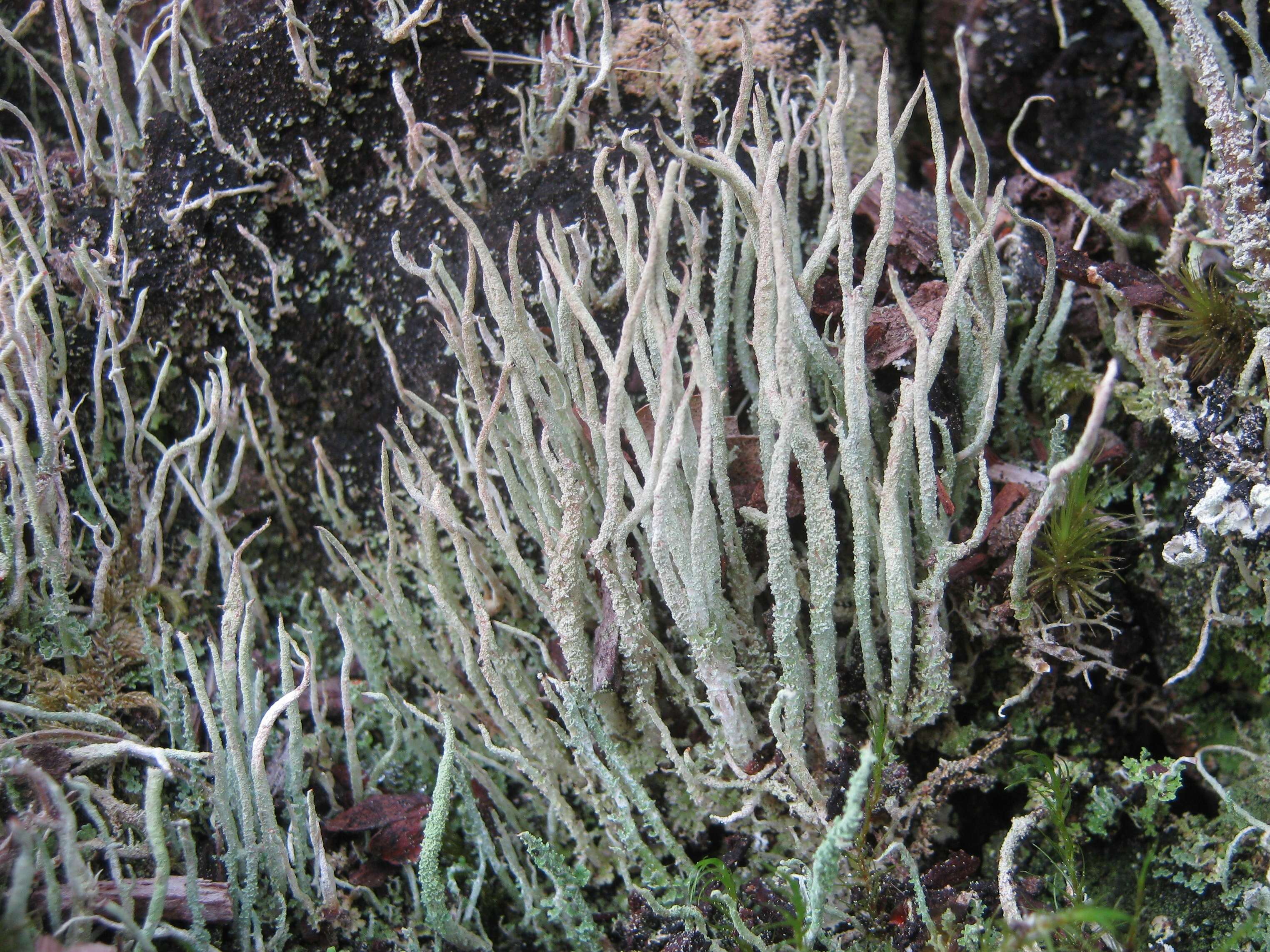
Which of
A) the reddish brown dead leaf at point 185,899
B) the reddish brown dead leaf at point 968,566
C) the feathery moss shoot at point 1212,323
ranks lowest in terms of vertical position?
the reddish brown dead leaf at point 185,899

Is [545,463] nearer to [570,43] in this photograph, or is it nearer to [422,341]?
[422,341]

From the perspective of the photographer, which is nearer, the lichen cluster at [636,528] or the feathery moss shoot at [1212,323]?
the lichen cluster at [636,528]

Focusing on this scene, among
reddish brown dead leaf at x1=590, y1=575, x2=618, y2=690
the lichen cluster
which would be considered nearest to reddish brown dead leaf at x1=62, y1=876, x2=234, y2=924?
the lichen cluster

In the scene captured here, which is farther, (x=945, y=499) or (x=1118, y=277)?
(x=1118, y=277)

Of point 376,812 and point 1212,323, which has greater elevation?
point 1212,323

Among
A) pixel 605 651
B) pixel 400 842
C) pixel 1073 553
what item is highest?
pixel 1073 553

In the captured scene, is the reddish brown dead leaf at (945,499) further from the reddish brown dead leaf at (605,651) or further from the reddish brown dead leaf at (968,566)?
the reddish brown dead leaf at (605,651)

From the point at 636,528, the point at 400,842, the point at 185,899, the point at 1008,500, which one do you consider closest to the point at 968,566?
the point at 1008,500

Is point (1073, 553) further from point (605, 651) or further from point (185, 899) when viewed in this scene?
point (185, 899)

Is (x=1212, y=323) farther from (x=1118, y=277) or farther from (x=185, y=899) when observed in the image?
(x=185, y=899)

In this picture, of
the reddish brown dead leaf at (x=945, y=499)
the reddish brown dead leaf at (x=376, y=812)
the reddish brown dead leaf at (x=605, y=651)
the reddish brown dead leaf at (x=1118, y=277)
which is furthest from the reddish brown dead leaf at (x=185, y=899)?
the reddish brown dead leaf at (x=1118, y=277)
